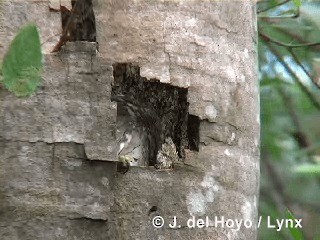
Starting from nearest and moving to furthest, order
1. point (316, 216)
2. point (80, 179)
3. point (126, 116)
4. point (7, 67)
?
point (7, 67) → point (80, 179) → point (126, 116) → point (316, 216)

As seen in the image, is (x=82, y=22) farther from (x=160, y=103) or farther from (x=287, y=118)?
(x=287, y=118)

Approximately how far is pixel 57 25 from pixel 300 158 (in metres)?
1.01

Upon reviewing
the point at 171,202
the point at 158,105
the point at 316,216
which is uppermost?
the point at 158,105

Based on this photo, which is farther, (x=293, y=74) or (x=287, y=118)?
(x=287, y=118)

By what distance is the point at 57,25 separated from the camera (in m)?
0.71

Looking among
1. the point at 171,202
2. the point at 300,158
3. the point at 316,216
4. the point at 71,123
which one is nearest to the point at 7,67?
the point at 71,123

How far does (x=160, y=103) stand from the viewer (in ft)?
2.52

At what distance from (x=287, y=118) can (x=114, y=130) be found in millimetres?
1018

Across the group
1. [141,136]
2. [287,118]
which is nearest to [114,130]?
[141,136]

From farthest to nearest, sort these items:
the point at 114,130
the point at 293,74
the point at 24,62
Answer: the point at 293,74 → the point at 114,130 → the point at 24,62

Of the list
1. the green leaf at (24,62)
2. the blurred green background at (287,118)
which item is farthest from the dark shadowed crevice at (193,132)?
the blurred green background at (287,118)

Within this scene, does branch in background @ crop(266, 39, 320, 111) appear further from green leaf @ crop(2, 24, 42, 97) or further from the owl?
green leaf @ crop(2, 24, 42, 97)

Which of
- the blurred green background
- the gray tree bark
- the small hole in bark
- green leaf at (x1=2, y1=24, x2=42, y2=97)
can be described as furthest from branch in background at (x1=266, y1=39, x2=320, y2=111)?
green leaf at (x1=2, y1=24, x2=42, y2=97)

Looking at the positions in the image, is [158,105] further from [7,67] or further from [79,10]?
[7,67]
